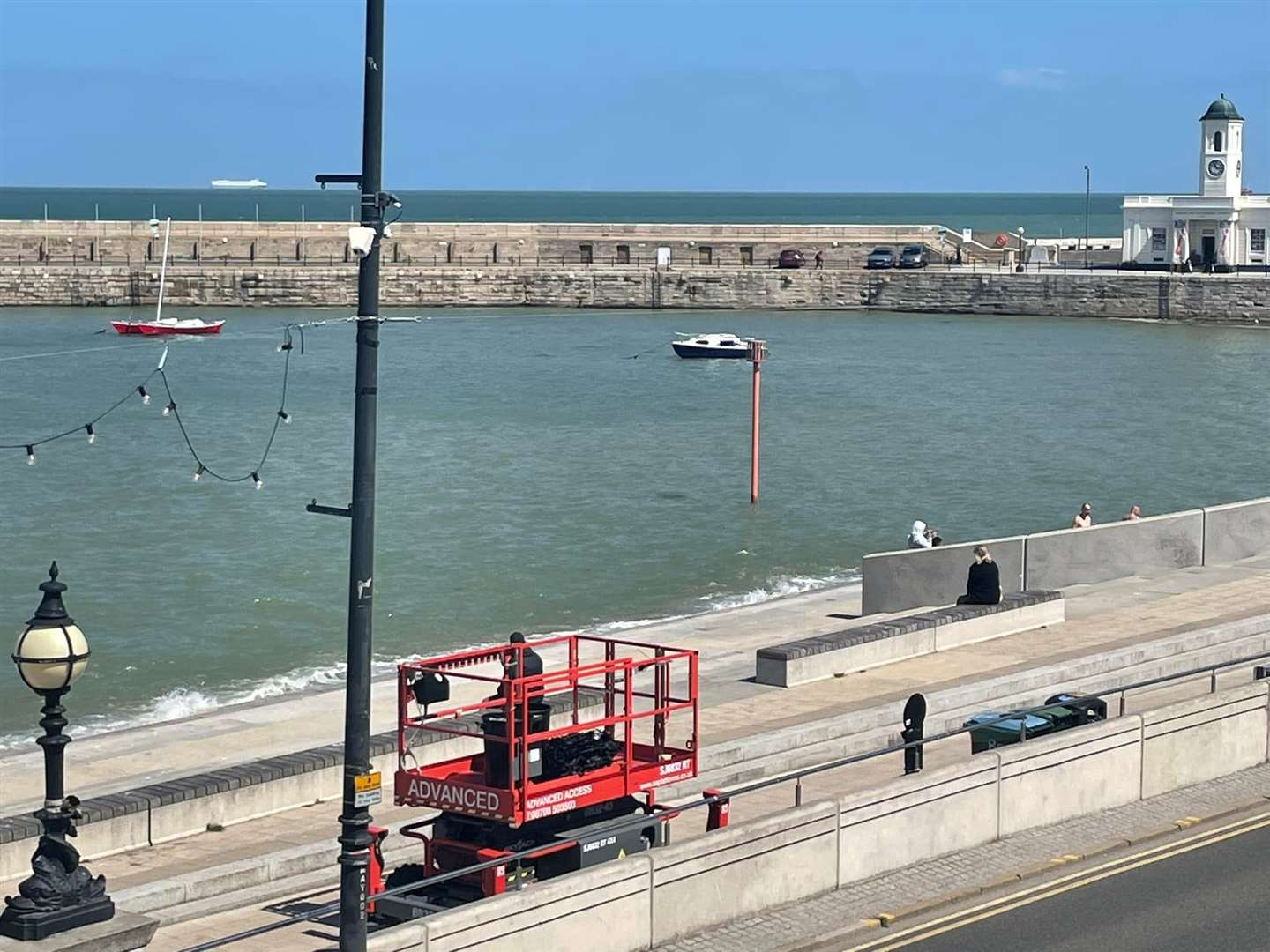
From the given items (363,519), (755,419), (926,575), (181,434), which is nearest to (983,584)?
(926,575)

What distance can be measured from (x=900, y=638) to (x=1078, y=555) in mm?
6726

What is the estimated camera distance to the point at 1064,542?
1189 inches

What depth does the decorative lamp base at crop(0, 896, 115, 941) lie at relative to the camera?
11664 millimetres

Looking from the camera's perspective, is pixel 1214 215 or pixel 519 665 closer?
pixel 519 665

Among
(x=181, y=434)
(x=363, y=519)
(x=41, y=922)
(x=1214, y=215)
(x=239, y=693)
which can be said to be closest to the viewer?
(x=41, y=922)

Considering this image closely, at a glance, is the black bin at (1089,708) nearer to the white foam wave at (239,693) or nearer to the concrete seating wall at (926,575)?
the concrete seating wall at (926,575)

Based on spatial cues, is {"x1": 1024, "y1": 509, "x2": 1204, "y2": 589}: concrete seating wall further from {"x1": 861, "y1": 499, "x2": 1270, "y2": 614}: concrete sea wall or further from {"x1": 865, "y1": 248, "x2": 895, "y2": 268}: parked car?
{"x1": 865, "y1": 248, "x2": 895, "y2": 268}: parked car

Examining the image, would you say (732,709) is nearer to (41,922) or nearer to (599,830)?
(599,830)

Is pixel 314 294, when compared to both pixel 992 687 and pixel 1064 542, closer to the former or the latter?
pixel 1064 542

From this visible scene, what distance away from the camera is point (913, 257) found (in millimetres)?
115500

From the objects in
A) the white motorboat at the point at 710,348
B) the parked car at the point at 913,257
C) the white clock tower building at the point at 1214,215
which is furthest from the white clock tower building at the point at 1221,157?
the white motorboat at the point at 710,348

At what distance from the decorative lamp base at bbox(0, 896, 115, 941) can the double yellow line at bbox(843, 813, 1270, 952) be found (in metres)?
5.23

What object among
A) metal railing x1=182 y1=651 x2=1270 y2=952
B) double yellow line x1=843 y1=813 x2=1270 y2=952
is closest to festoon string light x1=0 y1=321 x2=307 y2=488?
metal railing x1=182 y1=651 x2=1270 y2=952

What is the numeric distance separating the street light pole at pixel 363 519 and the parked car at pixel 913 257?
105m
